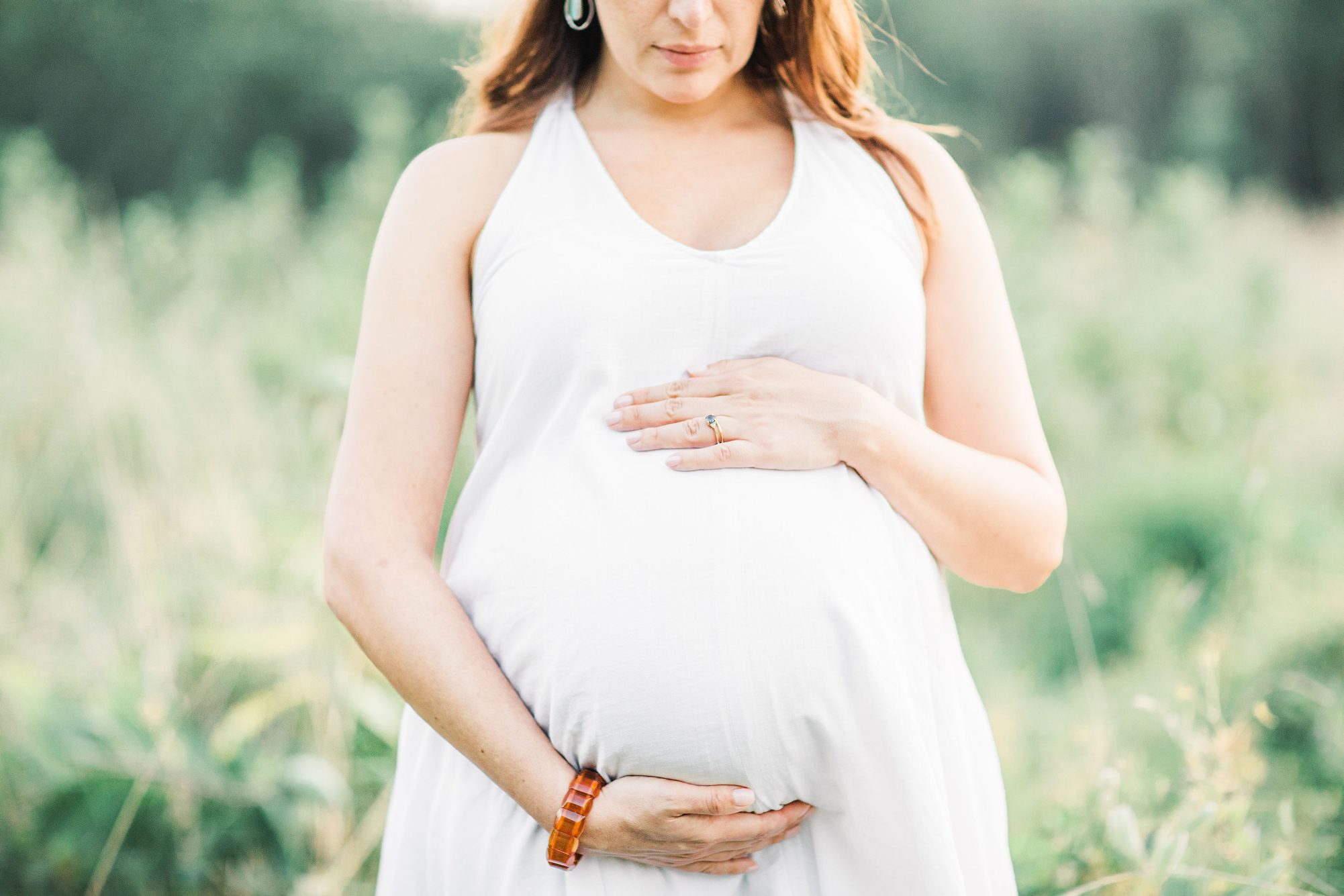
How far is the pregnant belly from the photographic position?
124 cm

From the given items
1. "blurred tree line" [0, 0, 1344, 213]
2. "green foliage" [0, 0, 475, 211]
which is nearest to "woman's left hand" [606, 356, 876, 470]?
"blurred tree line" [0, 0, 1344, 213]

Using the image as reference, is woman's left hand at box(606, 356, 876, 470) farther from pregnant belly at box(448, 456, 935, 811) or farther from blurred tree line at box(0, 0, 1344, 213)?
blurred tree line at box(0, 0, 1344, 213)

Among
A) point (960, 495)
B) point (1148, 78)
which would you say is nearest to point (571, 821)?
point (960, 495)

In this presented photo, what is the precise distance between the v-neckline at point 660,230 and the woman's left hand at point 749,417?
0.17m

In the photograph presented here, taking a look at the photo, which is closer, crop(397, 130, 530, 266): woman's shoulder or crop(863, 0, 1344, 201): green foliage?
crop(397, 130, 530, 266): woman's shoulder

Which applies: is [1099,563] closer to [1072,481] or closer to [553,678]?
[1072,481]

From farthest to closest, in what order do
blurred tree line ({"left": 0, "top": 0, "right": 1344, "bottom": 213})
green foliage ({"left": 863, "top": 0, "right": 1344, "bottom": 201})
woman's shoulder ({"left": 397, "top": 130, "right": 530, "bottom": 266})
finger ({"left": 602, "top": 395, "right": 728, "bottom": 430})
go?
green foliage ({"left": 863, "top": 0, "right": 1344, "bottom": 201}), blurred tree line ({"left": 0, "top": 0, "right": 1344, "bottom": 213}), woman's shoulder ({"left": 397, "top": 130, "right": 530, "bottom": 266}), finger ({"left": 602, "top": 395, "right": 728, "bottom": 430})

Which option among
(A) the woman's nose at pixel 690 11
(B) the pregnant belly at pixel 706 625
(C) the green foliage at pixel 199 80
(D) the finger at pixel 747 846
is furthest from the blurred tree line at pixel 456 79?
(D) the finger at pixel 747 846

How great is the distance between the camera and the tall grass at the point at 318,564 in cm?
242

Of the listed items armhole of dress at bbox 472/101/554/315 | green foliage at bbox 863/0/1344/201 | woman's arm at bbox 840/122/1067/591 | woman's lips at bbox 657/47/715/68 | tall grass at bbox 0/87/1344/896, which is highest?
green foliage at bbox 863/0/1344/201

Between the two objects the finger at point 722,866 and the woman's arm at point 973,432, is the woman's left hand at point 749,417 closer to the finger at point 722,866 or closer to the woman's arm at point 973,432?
the woman's arm at point 973,432

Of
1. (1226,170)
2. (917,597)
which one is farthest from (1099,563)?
(1226,170)

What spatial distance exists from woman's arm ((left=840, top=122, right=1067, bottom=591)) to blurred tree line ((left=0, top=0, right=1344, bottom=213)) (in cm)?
805

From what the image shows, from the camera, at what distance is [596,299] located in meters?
1.37
